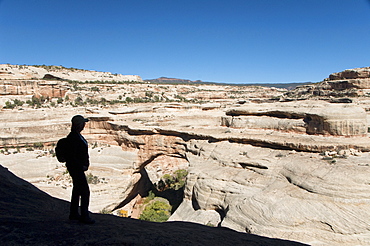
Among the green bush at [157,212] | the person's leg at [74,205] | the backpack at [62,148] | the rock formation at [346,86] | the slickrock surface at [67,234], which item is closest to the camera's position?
the slickrock surface at [67,234]

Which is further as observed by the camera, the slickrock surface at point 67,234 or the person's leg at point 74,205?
the person's leg at point 74,205

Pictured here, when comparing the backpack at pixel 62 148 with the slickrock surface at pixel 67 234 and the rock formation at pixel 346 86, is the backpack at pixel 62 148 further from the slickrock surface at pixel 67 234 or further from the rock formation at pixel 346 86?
the rock formation at pixel 346 86

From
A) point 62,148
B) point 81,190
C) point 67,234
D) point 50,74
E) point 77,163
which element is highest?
point 50,74

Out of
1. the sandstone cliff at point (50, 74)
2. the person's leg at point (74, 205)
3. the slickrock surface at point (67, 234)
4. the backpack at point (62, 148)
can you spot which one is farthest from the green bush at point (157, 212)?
the sandstone cliff at point (50, 74)

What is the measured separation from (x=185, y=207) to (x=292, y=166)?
557 centimetres

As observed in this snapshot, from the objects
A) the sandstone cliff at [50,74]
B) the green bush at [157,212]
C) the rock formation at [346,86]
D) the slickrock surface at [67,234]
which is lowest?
the green bush at [157,212]

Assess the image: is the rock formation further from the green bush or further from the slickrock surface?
the slickrock surface

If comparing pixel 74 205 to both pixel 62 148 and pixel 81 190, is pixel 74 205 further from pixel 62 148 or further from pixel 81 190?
pixel 62 148

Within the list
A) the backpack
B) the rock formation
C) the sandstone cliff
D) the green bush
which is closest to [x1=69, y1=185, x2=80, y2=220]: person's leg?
the backpack

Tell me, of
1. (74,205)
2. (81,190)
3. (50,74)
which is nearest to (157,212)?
(74,205)

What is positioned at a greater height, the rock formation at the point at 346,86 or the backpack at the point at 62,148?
the rock formation at the point at 346,86

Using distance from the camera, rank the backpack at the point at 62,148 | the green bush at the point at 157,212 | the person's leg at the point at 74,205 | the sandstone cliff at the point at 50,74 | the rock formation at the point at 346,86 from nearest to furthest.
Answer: the backpack at the point at 62,148 < the person's leg at the point at 74,205 < the green bush at the point at 157,212 < the rock formation at the point at 346,86 < the sandstone cliff at the point at 50,74

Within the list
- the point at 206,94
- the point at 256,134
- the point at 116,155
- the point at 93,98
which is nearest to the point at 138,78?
the point at 206,94

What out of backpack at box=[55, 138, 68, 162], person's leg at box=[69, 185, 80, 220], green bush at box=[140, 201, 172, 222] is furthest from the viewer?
green bush at box=[140, 201, 172, 222]
